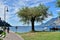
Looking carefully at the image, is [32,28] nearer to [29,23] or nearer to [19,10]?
[29,23]

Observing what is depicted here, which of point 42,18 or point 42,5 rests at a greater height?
point 42,5

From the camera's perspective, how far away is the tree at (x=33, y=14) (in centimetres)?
5456

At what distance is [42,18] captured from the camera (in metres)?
56.9

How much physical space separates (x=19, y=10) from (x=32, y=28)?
6088 millimetres

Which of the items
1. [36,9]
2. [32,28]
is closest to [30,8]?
[36,9]

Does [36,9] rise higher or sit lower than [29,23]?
higher

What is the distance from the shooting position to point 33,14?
Answer: 54.1 metres

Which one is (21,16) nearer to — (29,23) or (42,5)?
(29,23)

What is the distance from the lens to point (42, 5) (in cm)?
5747

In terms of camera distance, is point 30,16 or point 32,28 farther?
point 32,28

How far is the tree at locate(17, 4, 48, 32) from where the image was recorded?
5456cm

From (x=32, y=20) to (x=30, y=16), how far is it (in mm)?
1624

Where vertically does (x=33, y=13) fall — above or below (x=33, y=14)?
above

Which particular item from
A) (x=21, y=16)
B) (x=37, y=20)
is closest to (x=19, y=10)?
(x=21, y=16)
